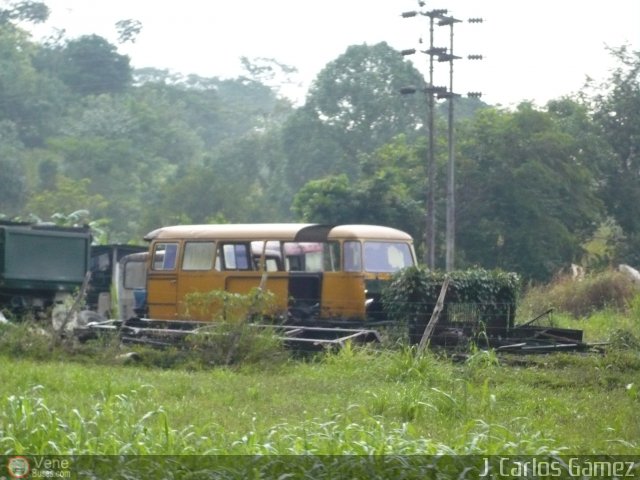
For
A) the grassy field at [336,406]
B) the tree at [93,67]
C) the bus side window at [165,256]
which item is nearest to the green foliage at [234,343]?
the grassy field at [336,406]

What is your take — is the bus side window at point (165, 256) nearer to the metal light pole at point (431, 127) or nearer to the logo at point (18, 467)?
the metal light pole at point (431, 127)

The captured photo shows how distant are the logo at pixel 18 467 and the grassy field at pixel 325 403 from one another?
0.13 m

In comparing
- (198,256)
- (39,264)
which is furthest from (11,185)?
(198,256)

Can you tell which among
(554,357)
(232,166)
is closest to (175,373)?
(554,357)

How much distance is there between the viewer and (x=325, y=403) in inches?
457

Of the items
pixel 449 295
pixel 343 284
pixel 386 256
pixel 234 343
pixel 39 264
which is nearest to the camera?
pixel 234 343

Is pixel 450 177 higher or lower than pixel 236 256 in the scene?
higher

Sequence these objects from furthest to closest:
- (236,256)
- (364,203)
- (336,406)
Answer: (364,203)
(236,256)
(336,406)

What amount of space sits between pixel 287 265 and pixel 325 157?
36.9 metres

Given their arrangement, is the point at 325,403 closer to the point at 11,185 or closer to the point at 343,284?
the point at 343,284

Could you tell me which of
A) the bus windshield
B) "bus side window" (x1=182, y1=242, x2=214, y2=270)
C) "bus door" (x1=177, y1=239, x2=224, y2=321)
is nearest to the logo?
the bus windshield

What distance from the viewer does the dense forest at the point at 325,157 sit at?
39.1m

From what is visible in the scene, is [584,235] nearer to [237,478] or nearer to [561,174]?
[561,174]

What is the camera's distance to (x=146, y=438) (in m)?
8.48
